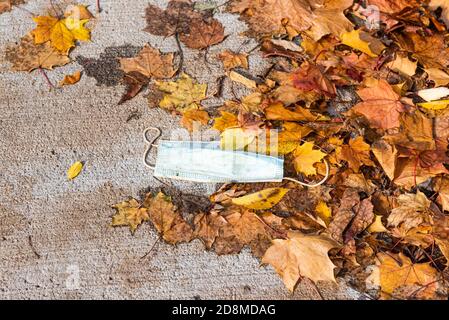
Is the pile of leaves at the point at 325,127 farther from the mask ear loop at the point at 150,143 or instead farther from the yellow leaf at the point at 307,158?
the mask ear loop at the point at 150,143

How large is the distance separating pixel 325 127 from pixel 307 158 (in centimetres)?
24

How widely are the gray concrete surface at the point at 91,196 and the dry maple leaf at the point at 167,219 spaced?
0.16ft

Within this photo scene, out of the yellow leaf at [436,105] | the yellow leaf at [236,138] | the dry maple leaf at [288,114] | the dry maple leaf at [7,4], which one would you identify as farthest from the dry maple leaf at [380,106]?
the dry maple leaf at [7,4]

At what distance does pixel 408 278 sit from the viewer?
7.23 ft

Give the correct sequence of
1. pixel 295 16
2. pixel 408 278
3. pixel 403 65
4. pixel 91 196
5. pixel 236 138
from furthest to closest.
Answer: pixel 295 16 → pixel 403 65 → pixel 236 138 → pixel 91 196 → pixel 408 278

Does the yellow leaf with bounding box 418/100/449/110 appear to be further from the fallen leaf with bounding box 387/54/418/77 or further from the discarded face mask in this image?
the discarded face mask

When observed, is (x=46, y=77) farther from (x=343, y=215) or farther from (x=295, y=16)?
(x=343, y=215)

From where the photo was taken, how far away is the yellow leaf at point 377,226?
91.7 inches

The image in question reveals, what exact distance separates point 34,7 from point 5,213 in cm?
150

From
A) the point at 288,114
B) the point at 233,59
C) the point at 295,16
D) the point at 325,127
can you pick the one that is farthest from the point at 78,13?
the point at 325,127

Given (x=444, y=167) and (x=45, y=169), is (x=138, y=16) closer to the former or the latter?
(x=45, y=169)

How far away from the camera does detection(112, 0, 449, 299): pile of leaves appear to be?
2270 mm

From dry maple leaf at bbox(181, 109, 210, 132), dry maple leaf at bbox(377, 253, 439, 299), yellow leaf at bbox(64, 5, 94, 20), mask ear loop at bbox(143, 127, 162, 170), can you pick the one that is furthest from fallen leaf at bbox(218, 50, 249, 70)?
dry maple leaf at bbox(377, 253, 439, 299)

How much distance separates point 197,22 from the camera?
3.09m
